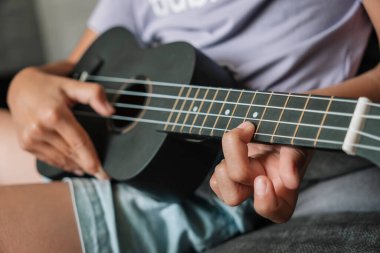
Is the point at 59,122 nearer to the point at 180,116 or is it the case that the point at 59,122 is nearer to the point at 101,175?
the point at 101,175

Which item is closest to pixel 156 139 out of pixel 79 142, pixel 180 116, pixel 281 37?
pixel 180 116

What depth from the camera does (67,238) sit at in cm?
75

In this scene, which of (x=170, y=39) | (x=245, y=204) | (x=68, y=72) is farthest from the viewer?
(x=68, y=72)

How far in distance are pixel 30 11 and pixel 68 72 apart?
0.58 meters

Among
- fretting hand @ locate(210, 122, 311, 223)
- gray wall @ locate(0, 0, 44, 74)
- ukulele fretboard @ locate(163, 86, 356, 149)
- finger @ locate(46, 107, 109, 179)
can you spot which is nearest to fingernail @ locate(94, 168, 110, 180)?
finger @ locate(46, 107, 109, 179)

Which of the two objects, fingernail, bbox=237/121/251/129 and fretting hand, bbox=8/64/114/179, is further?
fretting hand, bbox=8/64/114/179

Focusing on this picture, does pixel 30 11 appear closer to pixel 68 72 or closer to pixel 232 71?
pixel 68 72

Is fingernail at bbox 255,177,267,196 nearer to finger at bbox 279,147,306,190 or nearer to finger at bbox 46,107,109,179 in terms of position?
finger at bbox 279,147,306,190

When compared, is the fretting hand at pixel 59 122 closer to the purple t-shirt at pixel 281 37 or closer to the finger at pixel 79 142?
the finger at pixel 79 142

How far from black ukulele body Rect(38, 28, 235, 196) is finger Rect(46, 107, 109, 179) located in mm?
17

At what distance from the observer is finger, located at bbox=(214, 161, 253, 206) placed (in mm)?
606

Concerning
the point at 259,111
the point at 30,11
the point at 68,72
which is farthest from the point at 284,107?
the point at 30,11

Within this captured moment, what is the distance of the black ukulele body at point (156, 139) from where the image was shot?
75cm

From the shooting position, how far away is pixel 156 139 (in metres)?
0.75
